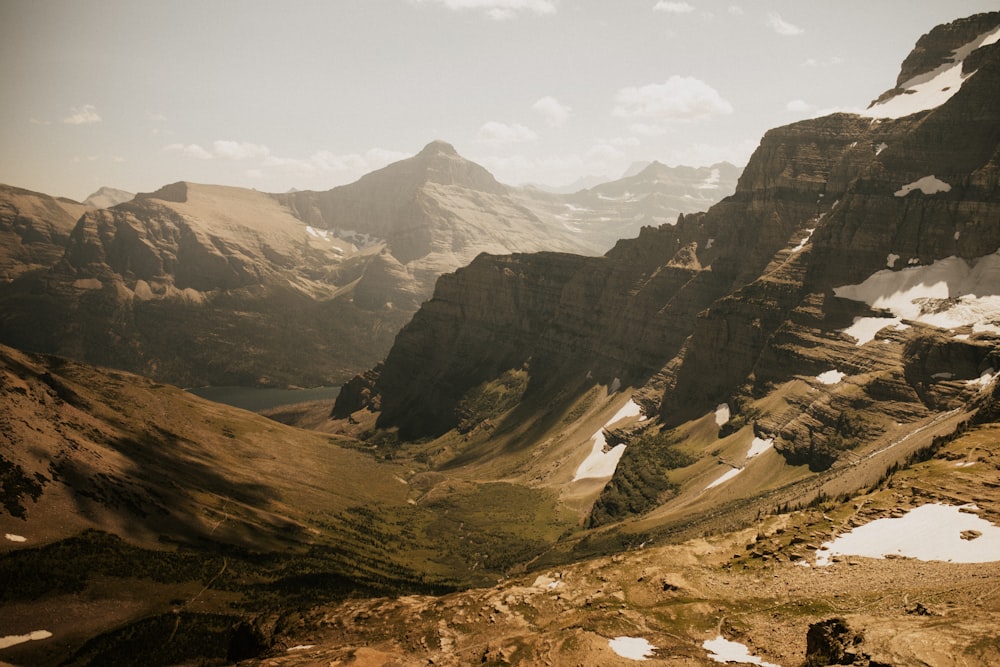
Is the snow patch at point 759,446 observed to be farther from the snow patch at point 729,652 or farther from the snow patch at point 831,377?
the snow patch at point 729,652

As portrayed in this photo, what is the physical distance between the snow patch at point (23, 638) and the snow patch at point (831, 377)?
15029 centimetres

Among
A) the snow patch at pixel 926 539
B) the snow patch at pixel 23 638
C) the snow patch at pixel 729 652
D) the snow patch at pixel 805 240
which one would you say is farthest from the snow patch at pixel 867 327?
the snow patch at pixel 23 638

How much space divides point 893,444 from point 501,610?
294 ft

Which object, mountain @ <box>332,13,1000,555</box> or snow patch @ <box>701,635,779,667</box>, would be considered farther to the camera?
mountain @ <box>332,13,1000,555</box>

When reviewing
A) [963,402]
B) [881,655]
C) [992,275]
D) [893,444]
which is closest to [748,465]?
[893,444]

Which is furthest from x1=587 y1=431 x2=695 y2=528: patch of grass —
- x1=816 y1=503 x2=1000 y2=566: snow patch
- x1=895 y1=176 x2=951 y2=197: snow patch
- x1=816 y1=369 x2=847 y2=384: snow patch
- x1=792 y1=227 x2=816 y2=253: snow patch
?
x1=816 y1=503 x2=1000 y2=566: snow patch

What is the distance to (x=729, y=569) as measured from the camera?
68.2 metres

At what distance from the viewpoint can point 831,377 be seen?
150m

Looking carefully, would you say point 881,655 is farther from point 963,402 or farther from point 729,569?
point 963,402

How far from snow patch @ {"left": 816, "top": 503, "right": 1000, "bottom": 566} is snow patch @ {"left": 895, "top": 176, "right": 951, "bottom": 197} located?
11921cm

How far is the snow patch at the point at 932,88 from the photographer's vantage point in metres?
171

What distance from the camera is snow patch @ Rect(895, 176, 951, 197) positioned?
154 meters

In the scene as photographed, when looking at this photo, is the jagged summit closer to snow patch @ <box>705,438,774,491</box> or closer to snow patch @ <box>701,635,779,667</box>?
snow patch @ <box>705,438,774,491</box>

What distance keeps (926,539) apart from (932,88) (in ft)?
549
